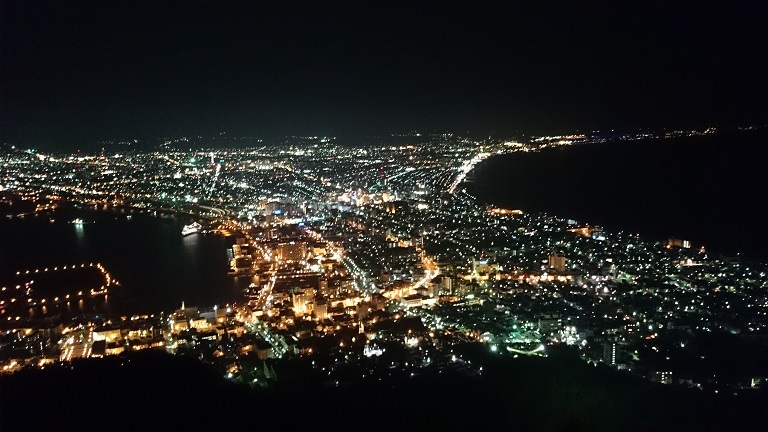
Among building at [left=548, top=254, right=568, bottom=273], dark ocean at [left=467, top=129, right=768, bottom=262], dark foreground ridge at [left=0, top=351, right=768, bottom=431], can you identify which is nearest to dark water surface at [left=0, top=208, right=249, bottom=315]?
dark foreground ridge at [left=0, top=351, right=768, bottom=431]

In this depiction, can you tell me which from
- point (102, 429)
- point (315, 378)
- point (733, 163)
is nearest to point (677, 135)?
point (733, 163)

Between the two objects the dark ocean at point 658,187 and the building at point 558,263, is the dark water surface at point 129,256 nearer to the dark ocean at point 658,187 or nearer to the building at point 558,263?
the building at point 558,263

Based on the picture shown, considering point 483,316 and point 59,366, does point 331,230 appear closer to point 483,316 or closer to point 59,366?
point 483,316

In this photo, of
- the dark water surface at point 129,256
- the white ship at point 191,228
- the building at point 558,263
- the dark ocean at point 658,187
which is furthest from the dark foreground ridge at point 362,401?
the white ship at point 191,228

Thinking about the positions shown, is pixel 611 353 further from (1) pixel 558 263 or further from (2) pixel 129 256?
(2) pixel 129 256

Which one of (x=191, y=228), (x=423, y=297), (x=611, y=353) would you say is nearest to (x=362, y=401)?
(x=611, y=353)

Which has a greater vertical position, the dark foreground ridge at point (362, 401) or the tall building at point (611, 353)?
the dark foreground ridge at point (362, 401)

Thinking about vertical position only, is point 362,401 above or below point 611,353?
above
